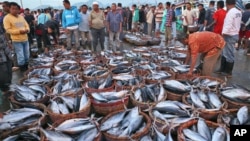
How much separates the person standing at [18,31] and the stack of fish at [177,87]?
4523 millimetres

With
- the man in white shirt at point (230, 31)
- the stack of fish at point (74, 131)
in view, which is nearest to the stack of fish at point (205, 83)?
the man in white shirt at point (230, 31)

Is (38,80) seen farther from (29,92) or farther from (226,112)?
(226,112)

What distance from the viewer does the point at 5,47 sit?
16.9 feet

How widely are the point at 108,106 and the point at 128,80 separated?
1063 mm

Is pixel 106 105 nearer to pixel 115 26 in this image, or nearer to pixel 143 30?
pixel 115 26

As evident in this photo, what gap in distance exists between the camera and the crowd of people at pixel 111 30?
5.23 meters

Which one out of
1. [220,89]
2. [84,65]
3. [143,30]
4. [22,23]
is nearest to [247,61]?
[220,89]

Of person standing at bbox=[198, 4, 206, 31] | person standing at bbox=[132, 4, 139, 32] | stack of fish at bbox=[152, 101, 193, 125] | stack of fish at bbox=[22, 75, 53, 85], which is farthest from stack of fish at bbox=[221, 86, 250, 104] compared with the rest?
person standing at bbox=[132, 4, 139, 32]

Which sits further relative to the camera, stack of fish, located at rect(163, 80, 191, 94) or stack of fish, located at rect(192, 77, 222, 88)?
stack of fish, located at rect(192, 77, 222, 88)

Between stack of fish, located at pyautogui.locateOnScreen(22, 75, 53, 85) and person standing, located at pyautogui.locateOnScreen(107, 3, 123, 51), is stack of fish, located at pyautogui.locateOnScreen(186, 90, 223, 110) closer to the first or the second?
stack of fish, located at pyautogui.locateOnScreen(22, 75, 53, 85)

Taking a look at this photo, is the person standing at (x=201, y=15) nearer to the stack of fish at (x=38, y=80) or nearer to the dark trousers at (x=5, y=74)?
the stack of fish at (x=38, y=80)

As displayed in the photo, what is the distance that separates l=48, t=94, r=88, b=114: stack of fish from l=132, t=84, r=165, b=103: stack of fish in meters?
0.95

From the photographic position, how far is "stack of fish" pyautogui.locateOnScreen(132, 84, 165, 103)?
407 cm

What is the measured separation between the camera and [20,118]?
347 centimetres
